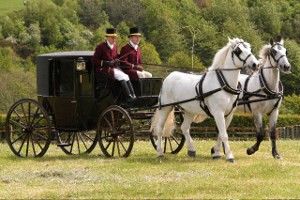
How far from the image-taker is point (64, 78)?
1562cm

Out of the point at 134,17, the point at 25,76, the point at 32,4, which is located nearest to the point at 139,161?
the point at 25,76

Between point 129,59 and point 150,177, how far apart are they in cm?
385

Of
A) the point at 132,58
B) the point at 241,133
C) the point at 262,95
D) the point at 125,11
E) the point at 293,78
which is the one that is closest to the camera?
the point at 262,95

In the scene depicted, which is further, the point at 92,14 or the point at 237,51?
the point at 92,14

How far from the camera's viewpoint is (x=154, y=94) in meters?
15.9

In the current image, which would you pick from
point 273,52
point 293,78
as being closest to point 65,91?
point 273,52

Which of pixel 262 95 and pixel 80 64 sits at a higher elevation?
pixel 80 64

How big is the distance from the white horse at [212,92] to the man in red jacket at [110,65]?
2.55 ft

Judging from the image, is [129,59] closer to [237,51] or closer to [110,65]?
[110,65]

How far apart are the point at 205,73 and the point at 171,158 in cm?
185

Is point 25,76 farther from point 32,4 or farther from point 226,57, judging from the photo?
point 32,4

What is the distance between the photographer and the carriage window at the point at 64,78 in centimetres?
1552

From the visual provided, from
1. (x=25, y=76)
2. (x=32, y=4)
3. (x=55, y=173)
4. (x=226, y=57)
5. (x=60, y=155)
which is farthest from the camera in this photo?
(x=32, y=4)

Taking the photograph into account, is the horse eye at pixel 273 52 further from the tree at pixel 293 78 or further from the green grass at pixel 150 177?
the tree at pixel 293 78
